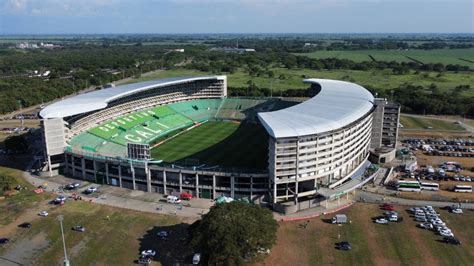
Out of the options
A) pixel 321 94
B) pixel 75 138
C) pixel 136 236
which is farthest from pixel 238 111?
pixel 136 236

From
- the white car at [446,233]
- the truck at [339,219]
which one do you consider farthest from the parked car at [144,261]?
the white car at [446,233]

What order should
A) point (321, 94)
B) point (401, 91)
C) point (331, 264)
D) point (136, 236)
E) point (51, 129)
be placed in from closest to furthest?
point (331, 264), point (136, 236), point (51, 129), point (321, 94), point (401, 91)

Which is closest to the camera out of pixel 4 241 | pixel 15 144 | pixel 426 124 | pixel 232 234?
pixel 232 234

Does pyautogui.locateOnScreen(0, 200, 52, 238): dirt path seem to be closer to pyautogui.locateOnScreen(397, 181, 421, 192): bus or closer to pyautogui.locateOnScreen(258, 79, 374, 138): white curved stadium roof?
pyautogui.locateOnScreen(258, 79, 374, 138): white curved stadium roof

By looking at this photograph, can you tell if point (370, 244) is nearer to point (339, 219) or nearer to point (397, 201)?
point (339, 219)

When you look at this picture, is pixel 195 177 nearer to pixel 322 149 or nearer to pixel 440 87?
pixel 322 149

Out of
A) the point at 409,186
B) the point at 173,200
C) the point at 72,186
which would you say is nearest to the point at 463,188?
the point at 409,186
